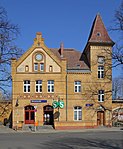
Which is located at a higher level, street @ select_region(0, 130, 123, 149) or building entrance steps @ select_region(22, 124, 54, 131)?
street @ select_region(0, 130, 123, 149)

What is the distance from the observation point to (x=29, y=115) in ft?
155

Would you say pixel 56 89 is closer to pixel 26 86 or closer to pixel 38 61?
pixel 26 86

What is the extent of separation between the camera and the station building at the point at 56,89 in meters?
47.1

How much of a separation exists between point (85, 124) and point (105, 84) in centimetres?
740

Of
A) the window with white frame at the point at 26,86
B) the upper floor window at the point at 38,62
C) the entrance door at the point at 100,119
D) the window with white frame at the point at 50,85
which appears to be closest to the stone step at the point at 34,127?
the window with white frame at the point at 26,86

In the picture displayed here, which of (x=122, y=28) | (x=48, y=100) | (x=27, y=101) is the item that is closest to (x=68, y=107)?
(x=48, y=100)

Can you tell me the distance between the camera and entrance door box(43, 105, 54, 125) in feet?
157

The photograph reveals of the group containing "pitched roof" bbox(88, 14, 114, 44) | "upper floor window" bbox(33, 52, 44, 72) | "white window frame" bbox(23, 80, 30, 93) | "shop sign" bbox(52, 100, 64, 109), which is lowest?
"shop sign" bbox(52, 100, 64, 109)

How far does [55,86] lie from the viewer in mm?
47969

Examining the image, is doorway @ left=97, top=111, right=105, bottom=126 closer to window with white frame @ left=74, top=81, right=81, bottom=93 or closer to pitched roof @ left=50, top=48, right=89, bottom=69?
window with white frame @ left=74, top=81, right=81, bottom=93

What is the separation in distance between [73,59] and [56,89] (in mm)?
6983

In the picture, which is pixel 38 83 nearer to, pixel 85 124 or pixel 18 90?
pixel 18 90

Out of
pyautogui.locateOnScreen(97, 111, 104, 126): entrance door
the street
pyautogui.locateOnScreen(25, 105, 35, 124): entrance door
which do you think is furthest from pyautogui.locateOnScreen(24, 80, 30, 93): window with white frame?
the street

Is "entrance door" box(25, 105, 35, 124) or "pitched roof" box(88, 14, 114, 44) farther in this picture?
"pitched roof" box(88, 14, 114, 44)
